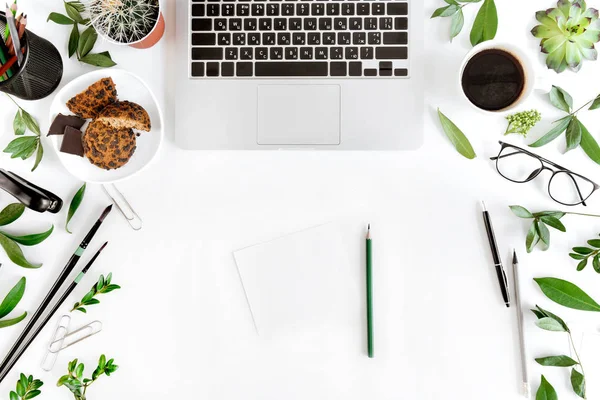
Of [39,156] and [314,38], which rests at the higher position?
[314,38]

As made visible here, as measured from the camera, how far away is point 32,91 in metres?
0.71

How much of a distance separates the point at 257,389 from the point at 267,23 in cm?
66

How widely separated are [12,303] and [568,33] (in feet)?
3.66

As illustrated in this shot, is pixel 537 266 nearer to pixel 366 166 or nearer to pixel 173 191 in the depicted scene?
pixel 366 166

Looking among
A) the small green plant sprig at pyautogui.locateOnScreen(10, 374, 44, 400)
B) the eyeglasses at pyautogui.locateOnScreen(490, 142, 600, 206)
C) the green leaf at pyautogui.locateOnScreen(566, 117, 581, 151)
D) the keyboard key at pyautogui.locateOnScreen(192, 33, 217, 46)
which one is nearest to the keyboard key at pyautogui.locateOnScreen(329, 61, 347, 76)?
the keyboard key at pyautogui.locateOnScreen(192, 33, 217, 46)

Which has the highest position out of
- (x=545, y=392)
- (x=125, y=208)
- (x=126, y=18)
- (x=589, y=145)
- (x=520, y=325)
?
(x=126, y=18)

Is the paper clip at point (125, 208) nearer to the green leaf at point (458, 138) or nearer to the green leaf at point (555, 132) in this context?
the green leaf at point (458, 138)

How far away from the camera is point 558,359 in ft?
2.38

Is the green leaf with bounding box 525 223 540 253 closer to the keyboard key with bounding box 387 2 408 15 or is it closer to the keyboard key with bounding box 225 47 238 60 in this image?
the keyboard key with bounding box 387 2 408 15

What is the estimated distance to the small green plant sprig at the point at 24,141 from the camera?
0.74m

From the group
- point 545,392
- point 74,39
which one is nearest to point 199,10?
point 74,39

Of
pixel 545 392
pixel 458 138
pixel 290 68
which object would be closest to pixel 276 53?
pixel 290 68

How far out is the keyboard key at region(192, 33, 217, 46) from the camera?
0.72 m

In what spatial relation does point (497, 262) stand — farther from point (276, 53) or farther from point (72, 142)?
point (72, 142)
